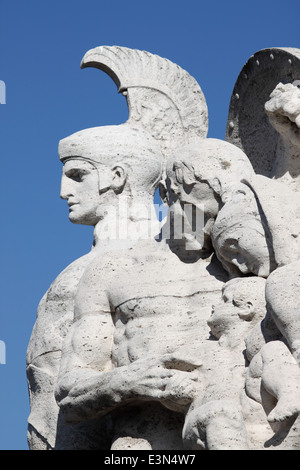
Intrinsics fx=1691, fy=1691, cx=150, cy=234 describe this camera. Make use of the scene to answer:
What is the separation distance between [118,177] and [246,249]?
9.10 ft

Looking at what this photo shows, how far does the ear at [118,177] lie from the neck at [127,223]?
0.13 m

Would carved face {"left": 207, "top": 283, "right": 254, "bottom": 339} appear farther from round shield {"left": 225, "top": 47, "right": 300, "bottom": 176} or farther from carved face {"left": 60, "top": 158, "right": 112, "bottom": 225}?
carved face {"left": 60, "top": 158, "right": 112, "bottom": 225}

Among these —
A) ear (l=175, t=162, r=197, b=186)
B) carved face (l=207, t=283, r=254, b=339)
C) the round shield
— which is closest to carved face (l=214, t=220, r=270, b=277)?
carved face (l=207, t=283, r=254, b=339)

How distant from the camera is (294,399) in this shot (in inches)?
391

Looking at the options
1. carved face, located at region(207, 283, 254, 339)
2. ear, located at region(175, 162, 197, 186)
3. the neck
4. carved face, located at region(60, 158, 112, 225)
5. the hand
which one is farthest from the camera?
carved face, located at region(60, 158, 112, 225)

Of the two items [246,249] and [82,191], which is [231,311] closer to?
[246,249]

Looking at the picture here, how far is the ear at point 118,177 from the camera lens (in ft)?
44.6

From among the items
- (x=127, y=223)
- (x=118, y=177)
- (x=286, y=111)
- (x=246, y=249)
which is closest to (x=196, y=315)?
(x=246, y=249)

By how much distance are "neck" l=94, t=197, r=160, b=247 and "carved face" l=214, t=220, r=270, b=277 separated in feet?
7.11

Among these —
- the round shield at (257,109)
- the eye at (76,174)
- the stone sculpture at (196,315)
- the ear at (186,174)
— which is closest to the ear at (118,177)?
the eye at (76,174)

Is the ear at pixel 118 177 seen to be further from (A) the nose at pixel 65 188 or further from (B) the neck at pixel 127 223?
(A) the nose at pixel 65 188

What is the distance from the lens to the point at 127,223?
531 inches

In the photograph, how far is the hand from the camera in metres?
11.3
